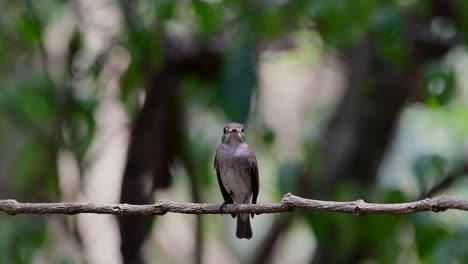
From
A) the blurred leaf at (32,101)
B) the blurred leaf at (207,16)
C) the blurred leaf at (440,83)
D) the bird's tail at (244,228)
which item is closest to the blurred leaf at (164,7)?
the blurred leaf at (207,16)

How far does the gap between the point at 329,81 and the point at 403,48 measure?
388 cm

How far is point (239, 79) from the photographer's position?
5.87 m

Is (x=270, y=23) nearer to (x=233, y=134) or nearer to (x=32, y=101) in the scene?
(x=233, y=134)

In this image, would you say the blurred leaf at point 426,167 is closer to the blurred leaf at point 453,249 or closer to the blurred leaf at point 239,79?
the blurred leaf at point 453,249

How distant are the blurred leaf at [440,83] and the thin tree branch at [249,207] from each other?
7.71 feet

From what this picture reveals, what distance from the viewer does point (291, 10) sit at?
20.2 ft

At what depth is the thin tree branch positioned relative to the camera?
10.8 feet

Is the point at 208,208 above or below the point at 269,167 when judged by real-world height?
below

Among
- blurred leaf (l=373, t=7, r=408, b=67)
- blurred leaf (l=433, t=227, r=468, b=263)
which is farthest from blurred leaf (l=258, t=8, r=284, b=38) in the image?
blurred leaf (l=433, t=227, r=468, b=263)

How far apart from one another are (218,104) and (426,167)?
1.48 meters

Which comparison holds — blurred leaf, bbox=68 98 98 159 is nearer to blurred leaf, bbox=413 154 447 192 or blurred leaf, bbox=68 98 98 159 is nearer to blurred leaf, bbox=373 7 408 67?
blurred leaf, bbox=373 7 408 67

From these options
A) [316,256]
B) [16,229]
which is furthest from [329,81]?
[16,229]

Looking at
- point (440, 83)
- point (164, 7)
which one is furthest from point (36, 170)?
point (440, 83)

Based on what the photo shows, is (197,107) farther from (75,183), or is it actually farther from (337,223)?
(337,223)
